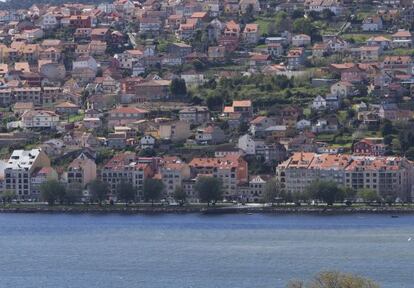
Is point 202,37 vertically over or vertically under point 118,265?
over

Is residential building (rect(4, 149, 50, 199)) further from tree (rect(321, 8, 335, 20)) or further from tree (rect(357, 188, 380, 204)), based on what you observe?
tree (rect(321, 8, 335, 20))

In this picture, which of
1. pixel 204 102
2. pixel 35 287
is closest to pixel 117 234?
pixel 35 287

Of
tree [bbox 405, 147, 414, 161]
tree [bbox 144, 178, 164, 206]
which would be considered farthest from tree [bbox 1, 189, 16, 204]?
tree [bbox 405, 147, 414, 161]

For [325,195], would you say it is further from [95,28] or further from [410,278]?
[95,28]

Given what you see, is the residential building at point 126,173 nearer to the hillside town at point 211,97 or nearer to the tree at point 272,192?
the hillside town at point 211,97

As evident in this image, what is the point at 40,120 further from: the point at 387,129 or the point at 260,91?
the point at 387,129

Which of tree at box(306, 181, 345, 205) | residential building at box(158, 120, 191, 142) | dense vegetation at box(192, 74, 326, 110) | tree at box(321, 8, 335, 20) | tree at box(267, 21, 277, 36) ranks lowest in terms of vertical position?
tree at box(306, 181, 345, 205)

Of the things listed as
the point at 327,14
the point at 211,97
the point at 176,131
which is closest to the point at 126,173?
the point at 176,131
